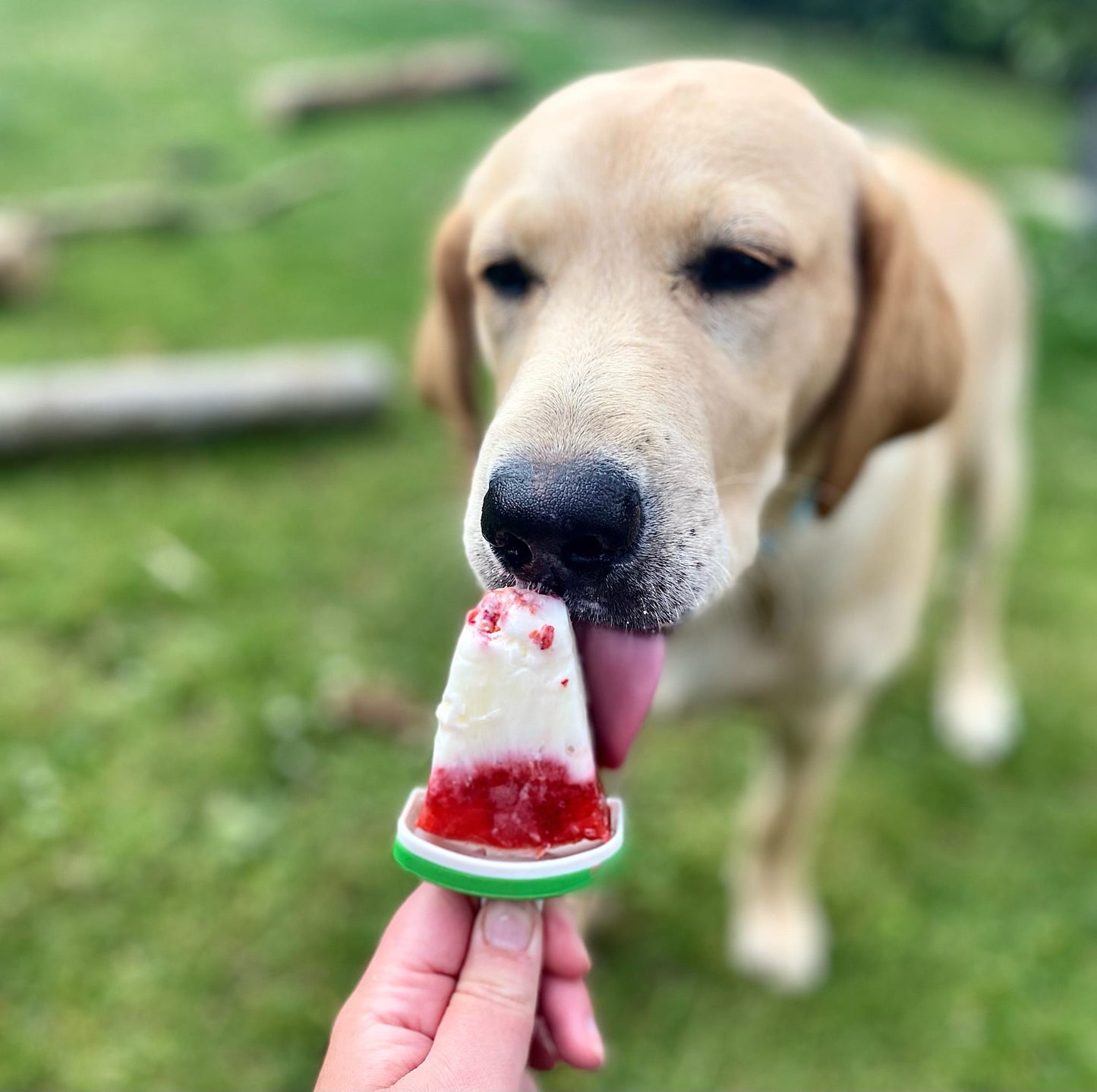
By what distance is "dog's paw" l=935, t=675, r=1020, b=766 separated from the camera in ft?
12.8

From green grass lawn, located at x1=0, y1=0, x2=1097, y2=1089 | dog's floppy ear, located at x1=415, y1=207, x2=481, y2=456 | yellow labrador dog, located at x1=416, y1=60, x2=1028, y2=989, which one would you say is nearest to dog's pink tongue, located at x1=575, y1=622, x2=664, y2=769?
yellow labrador dog, located at x1=416, y1=60, x2=1028, y2=989

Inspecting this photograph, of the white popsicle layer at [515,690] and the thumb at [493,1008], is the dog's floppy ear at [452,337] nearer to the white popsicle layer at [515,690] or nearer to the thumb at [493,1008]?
the white popsicle layer at [515,690]

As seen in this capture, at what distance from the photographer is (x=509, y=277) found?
6.79 feet

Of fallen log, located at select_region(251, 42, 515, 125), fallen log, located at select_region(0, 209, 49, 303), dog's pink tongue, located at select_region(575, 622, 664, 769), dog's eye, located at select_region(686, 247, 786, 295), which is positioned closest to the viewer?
dog's pink tongue, located at select_region(575, 622, 664, 769)

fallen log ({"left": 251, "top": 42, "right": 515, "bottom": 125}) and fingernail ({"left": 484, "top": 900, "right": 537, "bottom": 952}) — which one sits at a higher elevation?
fingernail ({"left": 484, "top": 900, "right": 537, "bottom": 952})

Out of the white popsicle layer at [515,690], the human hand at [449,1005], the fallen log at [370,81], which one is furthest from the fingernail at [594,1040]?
the fallen log at [370,81]

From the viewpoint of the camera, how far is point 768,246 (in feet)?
6.28

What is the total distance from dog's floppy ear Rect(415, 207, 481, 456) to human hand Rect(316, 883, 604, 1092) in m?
1.35

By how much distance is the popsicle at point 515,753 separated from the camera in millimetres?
1490

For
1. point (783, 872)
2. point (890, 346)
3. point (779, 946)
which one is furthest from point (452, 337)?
point (779, 946)

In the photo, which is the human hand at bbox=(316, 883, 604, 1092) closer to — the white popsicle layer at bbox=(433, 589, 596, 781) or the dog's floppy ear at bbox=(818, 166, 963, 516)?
the white popsicle layer at bbox=(433, 589, 596, 781)

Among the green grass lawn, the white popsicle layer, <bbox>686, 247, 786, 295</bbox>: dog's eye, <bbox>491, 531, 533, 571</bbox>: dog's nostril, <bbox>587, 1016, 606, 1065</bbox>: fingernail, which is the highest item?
<bbox>686, 247, 786, 295</bbox>: dog's eye

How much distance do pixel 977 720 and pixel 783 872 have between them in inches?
48.3

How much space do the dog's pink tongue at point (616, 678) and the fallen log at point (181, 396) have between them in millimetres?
3599
